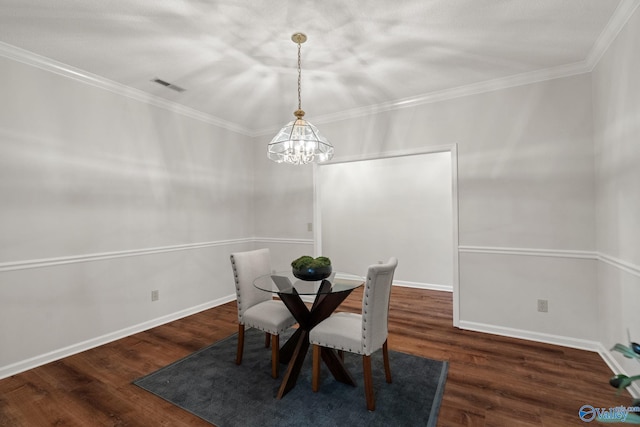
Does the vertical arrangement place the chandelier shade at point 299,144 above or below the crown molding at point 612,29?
below

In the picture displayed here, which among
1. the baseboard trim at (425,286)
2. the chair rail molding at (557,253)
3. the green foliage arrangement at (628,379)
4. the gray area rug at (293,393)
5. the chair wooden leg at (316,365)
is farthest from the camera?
the baseboard trim at (425,286)

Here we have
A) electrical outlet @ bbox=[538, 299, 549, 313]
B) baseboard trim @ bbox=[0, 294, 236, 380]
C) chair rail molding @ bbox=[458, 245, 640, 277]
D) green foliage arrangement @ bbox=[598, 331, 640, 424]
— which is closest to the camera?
green foliage arrangement @ bbox=[598, 331, 640, 424]

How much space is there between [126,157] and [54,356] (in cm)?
203

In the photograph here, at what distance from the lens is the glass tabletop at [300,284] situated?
90.0 inches

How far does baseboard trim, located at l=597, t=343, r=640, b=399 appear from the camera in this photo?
2.07 m

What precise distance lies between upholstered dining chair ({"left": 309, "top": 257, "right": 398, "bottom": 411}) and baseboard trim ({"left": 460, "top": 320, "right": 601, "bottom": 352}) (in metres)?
1.68

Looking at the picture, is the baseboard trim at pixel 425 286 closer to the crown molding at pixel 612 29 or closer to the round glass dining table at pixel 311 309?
the round glass dining table at pixel 311 309

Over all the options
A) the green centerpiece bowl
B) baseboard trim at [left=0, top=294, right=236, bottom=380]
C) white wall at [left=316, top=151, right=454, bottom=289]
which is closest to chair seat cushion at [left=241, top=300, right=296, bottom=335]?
the green centerpiece bowl

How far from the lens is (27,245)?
2.60 metres

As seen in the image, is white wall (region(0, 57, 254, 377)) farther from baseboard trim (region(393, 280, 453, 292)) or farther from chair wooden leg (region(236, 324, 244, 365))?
baseboard trim (region(393, 280, 453, 292))

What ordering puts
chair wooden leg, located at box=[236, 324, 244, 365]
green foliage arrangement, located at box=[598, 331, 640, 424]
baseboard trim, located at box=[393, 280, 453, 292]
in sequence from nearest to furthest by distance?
green foliage arrangement, located at box=[598, 331, 640, 424]
chair wooden leg, located at box=[236, 324, 244, 365]
baseboard trim, located at box=[393, 280, 453, 292]

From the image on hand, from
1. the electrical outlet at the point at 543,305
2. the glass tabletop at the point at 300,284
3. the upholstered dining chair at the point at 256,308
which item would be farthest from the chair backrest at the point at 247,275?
the electrical outlet at the point at 543,305

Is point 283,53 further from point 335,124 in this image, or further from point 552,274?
point 552,274

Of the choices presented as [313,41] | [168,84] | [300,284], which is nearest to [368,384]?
[300,284]
